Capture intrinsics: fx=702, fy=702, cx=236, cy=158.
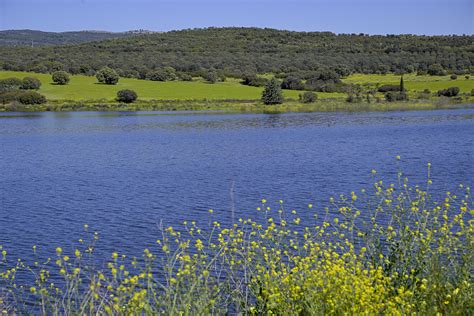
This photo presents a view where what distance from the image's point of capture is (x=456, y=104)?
7769 centimetres

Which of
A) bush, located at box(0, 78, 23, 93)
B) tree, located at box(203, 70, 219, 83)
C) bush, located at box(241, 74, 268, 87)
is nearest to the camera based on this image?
bush, located at box(0, 78, 23, 93)

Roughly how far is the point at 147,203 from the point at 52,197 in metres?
4.13

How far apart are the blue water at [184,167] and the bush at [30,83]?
24.0m

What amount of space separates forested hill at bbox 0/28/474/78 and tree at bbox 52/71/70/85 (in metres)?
13.2

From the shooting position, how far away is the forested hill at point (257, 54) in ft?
355

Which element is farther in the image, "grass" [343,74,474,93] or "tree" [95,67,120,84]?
"tree" [95,67,120,84]

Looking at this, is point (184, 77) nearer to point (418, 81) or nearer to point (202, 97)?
point (202, 97)

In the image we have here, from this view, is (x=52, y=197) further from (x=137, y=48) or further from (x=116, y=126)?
(x=137, y=48)

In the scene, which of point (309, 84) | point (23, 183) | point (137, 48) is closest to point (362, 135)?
point (23, 183)

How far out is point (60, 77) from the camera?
8650cm

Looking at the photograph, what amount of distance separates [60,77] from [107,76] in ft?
18.8

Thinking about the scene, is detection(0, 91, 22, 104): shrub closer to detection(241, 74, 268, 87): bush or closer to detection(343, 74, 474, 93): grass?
detection(241, 74, 268, 87): bush

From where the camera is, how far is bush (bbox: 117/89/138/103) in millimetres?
79238

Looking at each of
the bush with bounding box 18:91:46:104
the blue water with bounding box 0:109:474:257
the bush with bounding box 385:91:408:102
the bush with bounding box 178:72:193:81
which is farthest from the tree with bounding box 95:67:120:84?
the bush with bounding box 385:91:408:102
